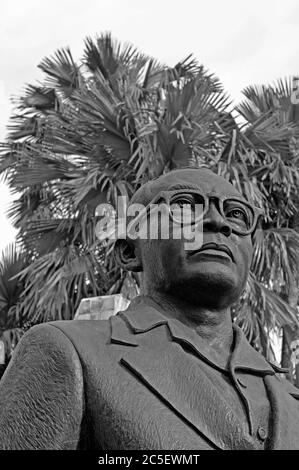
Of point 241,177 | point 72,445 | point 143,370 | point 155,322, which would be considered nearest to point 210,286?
point 155,322

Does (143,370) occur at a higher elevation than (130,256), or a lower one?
lower

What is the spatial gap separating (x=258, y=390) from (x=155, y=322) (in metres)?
0.37

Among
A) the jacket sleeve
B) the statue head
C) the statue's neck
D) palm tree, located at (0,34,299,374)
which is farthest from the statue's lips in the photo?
palm tree, located at (0,34,299,374)

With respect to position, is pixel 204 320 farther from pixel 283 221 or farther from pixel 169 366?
pixel 283 221

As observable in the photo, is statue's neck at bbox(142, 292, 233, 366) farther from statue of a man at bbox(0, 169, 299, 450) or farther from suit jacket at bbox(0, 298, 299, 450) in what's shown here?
suit jacket at bbox(0, 298, 299, 450)

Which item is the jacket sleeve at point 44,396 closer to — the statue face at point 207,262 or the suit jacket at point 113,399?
the suit jacket at point 113,399

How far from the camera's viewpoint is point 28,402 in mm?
2266

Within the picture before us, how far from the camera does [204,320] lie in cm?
264

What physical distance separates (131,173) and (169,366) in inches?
262

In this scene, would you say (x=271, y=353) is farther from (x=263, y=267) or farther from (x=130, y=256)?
(x=130, y=256)

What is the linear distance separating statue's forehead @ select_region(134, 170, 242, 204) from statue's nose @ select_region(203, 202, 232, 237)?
94 mm

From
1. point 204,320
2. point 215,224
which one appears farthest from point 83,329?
point 215,224

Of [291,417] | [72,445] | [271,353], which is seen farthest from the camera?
[271,353]

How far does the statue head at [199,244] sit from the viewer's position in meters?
2.60
